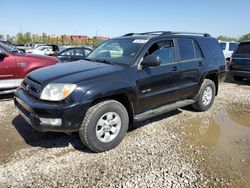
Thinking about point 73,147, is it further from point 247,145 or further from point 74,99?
point 247,145

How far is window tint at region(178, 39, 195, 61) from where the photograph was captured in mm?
5059

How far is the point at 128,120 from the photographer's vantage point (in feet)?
13.3

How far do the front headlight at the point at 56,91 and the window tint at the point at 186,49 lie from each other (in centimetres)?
257

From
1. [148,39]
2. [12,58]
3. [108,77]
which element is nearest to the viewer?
[108,77]

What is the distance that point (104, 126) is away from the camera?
3779mm

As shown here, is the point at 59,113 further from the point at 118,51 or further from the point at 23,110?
the point at 118,51

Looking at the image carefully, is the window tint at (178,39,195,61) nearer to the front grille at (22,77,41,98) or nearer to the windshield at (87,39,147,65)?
the windshield at (87,39,147,65)

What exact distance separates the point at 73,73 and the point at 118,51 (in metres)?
1.14

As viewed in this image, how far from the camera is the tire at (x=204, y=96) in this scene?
5.68 meters

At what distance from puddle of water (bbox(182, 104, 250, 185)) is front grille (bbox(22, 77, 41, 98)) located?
2581 millimetres

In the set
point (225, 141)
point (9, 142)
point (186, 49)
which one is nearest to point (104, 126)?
point (9, 142)

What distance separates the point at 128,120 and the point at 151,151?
61 centimetres

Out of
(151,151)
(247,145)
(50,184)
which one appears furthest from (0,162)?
(247,145)

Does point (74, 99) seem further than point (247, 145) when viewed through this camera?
No
